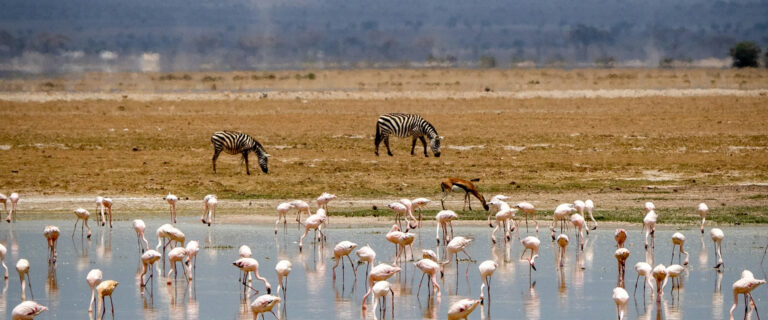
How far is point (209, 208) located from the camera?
17.5m

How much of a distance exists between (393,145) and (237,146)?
275 inches

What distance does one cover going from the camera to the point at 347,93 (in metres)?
49.2

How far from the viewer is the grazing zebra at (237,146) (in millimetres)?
24250

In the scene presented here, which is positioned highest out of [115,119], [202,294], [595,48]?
[595,48]

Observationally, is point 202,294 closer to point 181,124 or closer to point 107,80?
point 181,124

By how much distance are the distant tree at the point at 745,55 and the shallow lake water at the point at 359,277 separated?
65.3 meters

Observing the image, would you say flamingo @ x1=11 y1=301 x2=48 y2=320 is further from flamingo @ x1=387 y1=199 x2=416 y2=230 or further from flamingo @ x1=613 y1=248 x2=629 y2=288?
flamingo @ x1=387 y1=199 x2=416 y2=230

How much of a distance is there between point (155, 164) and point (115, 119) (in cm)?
1178

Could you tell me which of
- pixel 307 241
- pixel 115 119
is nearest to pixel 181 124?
pixel 115 119

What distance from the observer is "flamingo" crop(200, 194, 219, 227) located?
57.0 ft

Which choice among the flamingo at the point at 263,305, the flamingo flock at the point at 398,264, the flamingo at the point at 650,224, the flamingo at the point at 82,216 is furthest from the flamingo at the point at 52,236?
the flamingo at the point at 650,224

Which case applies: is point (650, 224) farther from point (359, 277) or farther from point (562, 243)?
point (359, 277)

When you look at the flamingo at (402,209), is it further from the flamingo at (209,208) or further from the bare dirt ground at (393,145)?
the bare dirt ground at (393,145)

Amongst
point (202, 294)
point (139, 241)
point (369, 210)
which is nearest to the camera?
point (202, 294)
